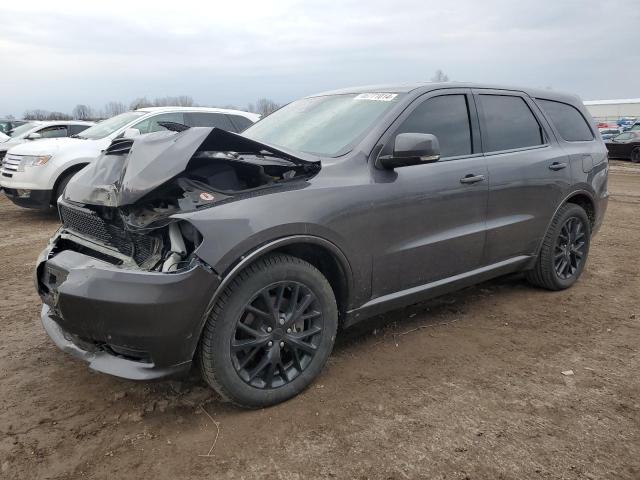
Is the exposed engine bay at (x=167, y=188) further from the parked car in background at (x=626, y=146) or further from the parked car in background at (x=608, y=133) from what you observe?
the parked car in background at (x=608, y=133)

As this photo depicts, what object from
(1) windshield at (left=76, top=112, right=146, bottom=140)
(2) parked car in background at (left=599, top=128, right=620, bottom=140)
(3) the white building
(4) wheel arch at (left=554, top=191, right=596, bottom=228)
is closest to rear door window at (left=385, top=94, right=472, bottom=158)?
(4) wheel arch at (left=554, top=191, right=596, bottom=228)

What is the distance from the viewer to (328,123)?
366 cm

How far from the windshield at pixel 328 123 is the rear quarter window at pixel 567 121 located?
186cm

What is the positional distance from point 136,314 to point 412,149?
70.0 inches

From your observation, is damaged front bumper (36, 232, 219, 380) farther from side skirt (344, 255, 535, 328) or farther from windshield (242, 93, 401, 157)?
windshield (242, 93, 401, 157)

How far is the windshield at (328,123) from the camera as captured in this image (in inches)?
134

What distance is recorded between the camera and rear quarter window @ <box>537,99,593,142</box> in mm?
4680

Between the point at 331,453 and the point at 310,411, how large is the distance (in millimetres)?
378

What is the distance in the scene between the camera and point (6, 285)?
5.03 metres

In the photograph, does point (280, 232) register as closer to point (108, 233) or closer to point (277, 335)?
point (277, 335)

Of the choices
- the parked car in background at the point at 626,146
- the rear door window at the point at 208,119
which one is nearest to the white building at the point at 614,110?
the parked car in background at the point at 626,146

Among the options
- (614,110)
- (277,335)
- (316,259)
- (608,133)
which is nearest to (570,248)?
(316,259)

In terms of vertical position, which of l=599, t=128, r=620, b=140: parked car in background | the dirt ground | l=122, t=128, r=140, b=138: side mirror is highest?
l=122, t=128, r=140, b=138: side mirror

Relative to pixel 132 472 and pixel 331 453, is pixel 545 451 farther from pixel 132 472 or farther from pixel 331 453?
pixel 132 472
